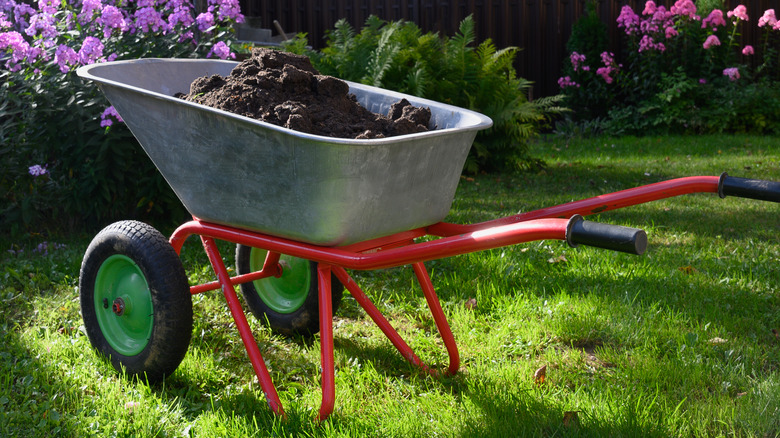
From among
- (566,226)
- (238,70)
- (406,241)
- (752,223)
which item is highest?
(238,70)

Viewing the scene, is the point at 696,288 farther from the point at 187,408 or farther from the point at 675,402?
the point at 187,408

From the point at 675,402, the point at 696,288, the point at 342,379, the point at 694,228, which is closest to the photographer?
the point at 675,402

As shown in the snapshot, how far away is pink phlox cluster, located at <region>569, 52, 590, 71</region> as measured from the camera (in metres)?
9.05

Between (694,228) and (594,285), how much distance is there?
1365 mm

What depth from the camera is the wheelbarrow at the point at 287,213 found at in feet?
6.26

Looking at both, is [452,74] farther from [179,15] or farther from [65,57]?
[65,57]

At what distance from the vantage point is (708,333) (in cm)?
272

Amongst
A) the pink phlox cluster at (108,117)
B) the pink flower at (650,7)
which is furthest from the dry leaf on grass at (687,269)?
the pink flower at (650,7)

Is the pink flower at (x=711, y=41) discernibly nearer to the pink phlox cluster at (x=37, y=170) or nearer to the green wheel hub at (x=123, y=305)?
the pink phlox cluster at (x=37, y=170)

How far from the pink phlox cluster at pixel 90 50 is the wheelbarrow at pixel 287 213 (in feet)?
3.71

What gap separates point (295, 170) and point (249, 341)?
2.08 ft

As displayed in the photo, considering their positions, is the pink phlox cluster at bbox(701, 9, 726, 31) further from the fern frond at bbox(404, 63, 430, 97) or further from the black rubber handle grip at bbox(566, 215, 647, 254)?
the black rubber handle grip at bbox(566, 215, 647, 254)

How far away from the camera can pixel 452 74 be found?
6547 millimetres

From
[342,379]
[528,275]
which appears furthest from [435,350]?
[528,275]
